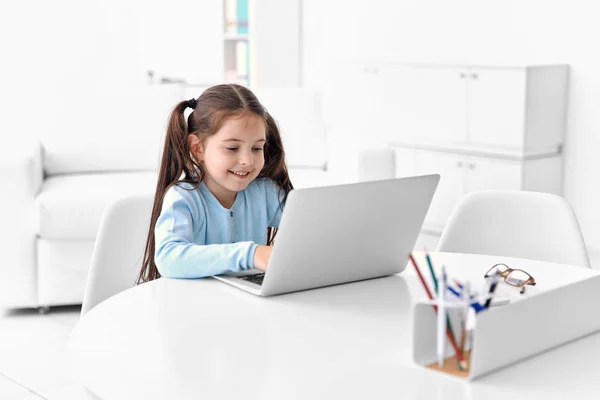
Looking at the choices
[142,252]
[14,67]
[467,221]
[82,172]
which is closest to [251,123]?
Result: [142,252]

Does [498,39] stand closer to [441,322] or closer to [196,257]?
[196,257]

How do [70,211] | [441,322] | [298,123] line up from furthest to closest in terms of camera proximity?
1. [298,123]
2. [70,211]
3. [441,322]

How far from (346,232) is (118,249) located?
24.4 inches

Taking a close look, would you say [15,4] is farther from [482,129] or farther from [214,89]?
[214,89]

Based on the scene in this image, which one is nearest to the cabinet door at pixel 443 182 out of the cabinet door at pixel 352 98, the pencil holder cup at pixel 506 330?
the cabinet door at pixel 352 98

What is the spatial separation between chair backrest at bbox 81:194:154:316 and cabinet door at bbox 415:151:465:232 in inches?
116

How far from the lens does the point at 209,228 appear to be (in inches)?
74.3

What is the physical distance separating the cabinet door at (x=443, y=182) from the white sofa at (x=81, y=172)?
0.79 m

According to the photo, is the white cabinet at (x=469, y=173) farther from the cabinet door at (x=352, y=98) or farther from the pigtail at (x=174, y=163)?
the pigtail at (x=174, y=163)

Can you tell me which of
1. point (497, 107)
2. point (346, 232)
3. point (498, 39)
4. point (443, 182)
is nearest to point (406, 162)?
point (443, 182)

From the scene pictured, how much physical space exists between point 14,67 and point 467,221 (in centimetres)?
469

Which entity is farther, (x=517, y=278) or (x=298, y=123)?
(x=298, y=123)

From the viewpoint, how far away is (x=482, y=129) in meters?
4.59

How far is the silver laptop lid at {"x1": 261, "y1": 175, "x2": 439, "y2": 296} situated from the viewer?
141 cm
